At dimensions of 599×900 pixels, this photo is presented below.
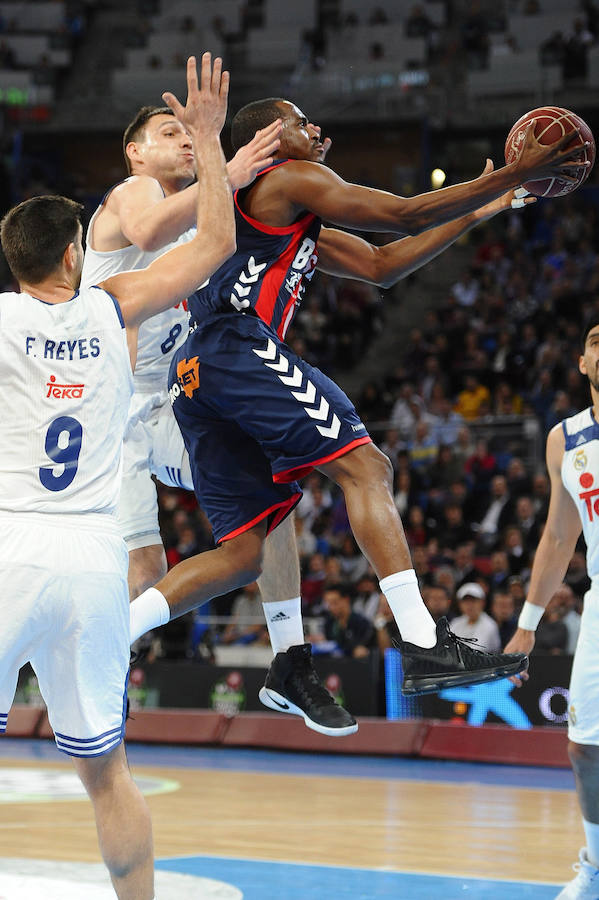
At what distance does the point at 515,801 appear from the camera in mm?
9492

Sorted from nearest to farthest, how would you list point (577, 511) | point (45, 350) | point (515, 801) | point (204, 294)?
point (45, 350)
point (204, 294)
point (577, 511)
point (515, 801)

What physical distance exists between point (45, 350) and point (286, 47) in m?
20.7

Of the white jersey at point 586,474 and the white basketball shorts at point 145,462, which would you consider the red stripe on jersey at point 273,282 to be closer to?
the white basketball shorts at point 145,462

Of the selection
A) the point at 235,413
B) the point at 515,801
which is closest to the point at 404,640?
the point at 235,413

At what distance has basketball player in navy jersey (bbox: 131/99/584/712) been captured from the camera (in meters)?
4.84

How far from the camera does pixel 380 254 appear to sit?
5.64 meters

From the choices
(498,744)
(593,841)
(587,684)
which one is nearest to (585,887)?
(593,841)

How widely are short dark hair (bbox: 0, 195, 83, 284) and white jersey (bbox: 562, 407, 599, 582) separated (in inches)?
116

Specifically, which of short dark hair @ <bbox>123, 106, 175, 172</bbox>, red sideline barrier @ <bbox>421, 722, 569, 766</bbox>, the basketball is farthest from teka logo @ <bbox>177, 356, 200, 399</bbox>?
red sideline barrier @ <bbox>421, 722, 569, 766</bbox>

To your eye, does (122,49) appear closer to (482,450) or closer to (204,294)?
(482,450)

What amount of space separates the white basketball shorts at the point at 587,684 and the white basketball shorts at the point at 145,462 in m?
2.01

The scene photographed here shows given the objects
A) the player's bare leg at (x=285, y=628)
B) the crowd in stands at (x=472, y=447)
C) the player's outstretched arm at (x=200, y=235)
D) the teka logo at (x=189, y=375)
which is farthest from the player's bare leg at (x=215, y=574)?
the crowd in stands at (x=472, y=447)

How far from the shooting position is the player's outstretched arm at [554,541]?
6.35 meters

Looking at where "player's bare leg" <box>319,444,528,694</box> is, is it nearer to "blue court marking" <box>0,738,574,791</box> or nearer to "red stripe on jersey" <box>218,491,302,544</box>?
"red stripe on jersey" <box>218,491,302,544</box>
